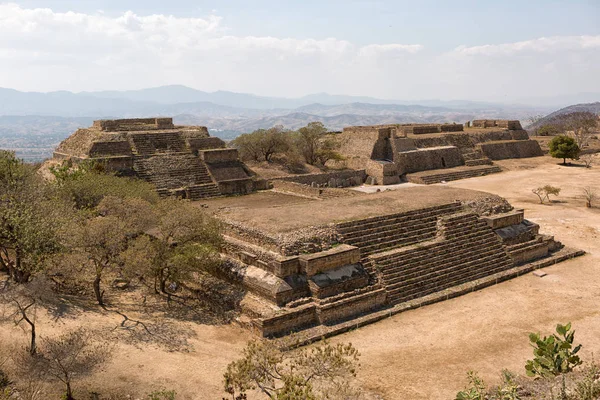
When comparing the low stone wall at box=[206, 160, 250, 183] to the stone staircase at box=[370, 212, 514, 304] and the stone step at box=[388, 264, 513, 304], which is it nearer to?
the stone staircase at box=[370, 212, 514, 304]

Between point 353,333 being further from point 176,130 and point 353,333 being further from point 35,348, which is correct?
point 176,130

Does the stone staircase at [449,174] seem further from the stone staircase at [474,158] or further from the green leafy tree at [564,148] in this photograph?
the green leafy tree at [564,148]

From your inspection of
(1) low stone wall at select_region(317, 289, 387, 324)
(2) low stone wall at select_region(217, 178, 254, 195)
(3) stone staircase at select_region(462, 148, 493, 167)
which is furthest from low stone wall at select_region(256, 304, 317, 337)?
(3) stone staircase at select_region(462, 148, 493, 167)

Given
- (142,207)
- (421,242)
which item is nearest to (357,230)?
(421,242)

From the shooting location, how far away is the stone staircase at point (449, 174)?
3322 cm

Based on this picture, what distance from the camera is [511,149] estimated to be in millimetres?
43562

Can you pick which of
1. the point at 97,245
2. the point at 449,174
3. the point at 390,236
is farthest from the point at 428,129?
the point at 97,245

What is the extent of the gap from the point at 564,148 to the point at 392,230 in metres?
32.1

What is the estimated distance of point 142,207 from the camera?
13.8m

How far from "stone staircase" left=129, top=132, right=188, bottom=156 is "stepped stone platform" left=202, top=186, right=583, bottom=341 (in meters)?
11.0

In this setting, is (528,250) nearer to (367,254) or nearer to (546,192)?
(367,254)

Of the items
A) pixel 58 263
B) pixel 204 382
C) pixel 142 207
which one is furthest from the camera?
pixel 142 207

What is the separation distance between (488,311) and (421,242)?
3.23m

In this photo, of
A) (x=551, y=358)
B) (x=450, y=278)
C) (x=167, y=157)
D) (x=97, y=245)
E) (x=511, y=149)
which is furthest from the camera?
(x=511, y=149)
